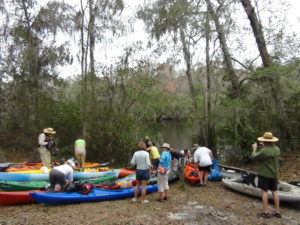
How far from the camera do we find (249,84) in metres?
12.8

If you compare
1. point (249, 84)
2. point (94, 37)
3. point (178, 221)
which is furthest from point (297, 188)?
point (94, 37)

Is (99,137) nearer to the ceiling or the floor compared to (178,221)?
nearer to the ceiling

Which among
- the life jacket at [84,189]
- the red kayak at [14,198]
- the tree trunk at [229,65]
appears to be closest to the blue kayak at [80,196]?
the life jacket at [84,189]

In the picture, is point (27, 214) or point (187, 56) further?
point (187, 56)

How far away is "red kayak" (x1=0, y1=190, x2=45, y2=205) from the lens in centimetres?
786

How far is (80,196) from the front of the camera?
8078mm

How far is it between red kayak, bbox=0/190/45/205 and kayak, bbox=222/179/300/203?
5.73 m

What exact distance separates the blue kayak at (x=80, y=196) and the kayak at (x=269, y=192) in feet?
8.20

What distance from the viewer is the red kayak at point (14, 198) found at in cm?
786

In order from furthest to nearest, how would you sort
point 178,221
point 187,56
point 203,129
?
point 187,56 → point 203,129 → point 178,221

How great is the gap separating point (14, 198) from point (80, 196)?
168cm

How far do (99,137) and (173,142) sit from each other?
37.0ft

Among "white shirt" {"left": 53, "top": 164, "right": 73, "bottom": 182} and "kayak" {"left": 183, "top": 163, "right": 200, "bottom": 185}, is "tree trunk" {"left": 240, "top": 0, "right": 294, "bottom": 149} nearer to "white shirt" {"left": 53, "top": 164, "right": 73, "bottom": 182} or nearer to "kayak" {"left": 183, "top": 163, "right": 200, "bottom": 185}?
"kayak" {"left": 183, "top": 163, "right": 200, "bottom": 185}

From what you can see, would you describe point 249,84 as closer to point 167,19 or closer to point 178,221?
point 167,19
